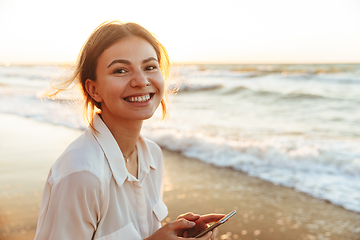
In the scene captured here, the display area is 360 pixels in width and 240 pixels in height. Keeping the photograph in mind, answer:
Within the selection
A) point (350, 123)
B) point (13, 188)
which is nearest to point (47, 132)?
point (13, 188)

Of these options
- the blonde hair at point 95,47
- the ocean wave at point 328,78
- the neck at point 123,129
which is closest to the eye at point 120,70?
the blonde hair at point 95,47

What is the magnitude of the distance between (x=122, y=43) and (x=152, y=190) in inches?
39.8

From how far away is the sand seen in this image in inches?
143

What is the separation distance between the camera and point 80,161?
1500mm

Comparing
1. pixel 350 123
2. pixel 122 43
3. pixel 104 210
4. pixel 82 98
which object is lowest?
pixel 350 123

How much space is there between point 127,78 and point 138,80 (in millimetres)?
68

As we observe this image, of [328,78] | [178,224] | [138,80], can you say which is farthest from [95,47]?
[328,78]

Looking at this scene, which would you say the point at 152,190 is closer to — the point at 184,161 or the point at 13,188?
the point at 13,188

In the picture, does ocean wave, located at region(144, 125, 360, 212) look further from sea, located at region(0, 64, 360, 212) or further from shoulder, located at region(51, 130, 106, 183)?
shoulder, located at region(51, 130, 106, 183)

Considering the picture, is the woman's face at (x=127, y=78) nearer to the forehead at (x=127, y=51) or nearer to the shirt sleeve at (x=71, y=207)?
the forehead at (x=127, y=51)

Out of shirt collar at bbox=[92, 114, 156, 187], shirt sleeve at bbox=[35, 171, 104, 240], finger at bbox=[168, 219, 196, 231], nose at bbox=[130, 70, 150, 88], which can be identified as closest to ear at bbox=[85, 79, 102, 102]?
shirt collar at bbox=[92, 114, 156, 187]

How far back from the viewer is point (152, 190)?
2074 millimetres

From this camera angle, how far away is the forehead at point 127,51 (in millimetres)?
1743

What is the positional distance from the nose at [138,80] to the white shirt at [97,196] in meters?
0.33
